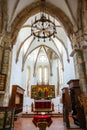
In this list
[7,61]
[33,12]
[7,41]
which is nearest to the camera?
[7,61]

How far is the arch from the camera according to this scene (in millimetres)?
9195

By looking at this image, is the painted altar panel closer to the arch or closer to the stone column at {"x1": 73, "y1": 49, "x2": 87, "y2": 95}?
the arch

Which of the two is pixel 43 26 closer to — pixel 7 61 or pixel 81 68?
pixel 7 61

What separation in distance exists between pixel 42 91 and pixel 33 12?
9872 mm

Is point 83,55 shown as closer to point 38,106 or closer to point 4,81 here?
point 4,81

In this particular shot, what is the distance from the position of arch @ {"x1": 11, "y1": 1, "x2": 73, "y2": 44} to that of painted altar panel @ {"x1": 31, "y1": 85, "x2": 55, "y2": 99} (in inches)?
344

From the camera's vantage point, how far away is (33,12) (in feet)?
31.8

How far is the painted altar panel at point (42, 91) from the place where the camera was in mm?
16156

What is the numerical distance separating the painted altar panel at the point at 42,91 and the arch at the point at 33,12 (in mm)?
8749

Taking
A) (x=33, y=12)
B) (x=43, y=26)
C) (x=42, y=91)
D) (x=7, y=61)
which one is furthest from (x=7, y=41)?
(x=42, y=91)

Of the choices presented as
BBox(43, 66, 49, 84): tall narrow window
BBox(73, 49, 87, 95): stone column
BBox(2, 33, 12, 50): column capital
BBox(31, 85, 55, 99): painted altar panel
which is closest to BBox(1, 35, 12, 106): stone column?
BBox(2, 33, 12, 50): column capital

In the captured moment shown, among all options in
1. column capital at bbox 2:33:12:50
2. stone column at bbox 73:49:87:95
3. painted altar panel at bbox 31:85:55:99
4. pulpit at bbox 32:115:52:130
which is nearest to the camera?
pulpit at bbox 32:115:52:130

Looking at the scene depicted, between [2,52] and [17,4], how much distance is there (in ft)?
11.1

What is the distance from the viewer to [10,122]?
5223 mm
